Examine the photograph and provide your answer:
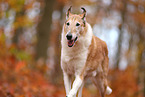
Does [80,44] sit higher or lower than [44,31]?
higher

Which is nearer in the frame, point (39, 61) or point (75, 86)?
point (75, 86)

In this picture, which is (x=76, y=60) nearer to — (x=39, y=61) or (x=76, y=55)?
(x=76, y=55)

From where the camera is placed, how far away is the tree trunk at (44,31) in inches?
518

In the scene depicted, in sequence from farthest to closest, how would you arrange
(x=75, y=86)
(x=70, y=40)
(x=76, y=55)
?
(x=76, y=55)
(x=75, y=86)
(x=70, y=40)

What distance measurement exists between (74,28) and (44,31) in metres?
8.78

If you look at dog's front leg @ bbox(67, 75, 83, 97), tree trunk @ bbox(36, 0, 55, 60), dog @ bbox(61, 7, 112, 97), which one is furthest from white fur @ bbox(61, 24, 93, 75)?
tree trunk @ bbox(36, 0, 55, 60)

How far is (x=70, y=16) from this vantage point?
4832 mm

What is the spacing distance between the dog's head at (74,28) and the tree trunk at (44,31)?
842cm

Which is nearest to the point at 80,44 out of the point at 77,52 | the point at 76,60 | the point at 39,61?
the point at 77,52

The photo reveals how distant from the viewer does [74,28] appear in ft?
14.9

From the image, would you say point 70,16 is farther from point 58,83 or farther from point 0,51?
point 58,83

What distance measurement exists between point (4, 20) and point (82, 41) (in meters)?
5.08

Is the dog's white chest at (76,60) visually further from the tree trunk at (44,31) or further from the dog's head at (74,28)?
the tree trunk at (44,31)

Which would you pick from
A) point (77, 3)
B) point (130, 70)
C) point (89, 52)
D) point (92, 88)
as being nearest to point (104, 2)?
point (77, 3)
